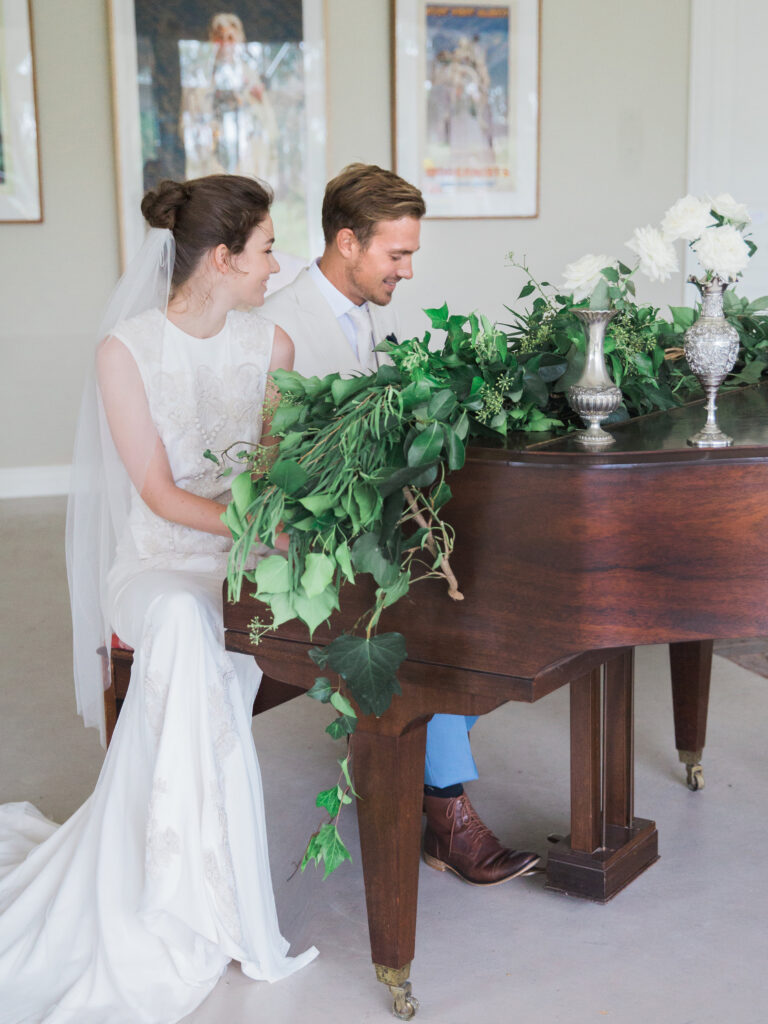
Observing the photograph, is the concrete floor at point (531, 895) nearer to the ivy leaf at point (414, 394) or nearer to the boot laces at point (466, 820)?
the boot laces at point (466, 820)

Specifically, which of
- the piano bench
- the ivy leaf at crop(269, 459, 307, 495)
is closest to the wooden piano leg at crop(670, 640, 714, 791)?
the piano bench

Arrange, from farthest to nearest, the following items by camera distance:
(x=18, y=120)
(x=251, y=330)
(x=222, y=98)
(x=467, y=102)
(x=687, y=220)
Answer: (x=467, y=102) < (x=222, y=98) < (x=18, y=120) < (x=251, y=330) < (x=687, y=220)

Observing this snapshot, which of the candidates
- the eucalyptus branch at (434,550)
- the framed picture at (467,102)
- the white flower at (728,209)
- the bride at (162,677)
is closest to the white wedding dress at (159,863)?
the bride at (162,677)

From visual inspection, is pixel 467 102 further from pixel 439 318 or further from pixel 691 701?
pixel 439 318

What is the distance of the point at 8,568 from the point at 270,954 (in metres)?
3.24

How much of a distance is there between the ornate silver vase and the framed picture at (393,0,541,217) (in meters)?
4.89

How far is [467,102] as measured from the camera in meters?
6.42

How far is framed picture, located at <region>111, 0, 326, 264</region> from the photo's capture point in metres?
6.01

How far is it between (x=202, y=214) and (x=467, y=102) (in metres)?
4.51

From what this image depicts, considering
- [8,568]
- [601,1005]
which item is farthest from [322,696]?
[8,568]

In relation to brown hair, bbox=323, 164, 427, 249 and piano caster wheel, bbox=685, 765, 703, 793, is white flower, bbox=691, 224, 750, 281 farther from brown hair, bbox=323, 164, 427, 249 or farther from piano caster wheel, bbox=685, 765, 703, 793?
piano caster wheel, bbox=685, 765, 703, 793

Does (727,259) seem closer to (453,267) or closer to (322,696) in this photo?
(322,696)

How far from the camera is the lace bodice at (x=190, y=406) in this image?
2291 mm

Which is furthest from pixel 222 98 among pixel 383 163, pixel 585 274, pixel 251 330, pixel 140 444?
pixel 585 274
